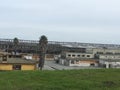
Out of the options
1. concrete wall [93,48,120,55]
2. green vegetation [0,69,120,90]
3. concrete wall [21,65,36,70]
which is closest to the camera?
green vegetation [0,69,120,90]

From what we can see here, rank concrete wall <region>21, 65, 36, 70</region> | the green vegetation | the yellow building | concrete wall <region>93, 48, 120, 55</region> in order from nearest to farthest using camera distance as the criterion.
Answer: the green vegetation
the yellow building
concrete wall <region>21, 65, 36, 70</region>
concrete wall <region>93, 48, 120, 55</region>

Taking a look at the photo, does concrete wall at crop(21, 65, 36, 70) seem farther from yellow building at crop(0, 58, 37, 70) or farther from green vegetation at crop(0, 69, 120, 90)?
green vegetation at crop(0, 69, 120, 90)

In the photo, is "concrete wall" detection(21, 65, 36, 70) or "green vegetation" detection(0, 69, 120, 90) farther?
"concrete wall" detection(21, 65, 36, 70)

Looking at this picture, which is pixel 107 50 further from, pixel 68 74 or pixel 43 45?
pixel 68 74

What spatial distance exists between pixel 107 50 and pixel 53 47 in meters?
14.7

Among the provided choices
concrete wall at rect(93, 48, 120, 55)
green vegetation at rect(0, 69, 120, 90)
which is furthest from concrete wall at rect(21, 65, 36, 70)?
concrete wall at rect(93, 48, 120, 55)

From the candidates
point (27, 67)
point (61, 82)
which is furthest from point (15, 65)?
point (61, 82)

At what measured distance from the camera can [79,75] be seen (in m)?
13.5

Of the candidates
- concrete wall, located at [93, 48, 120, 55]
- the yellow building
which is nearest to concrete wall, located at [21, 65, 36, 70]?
the yellow building

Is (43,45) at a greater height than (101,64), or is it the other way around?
(43,45)

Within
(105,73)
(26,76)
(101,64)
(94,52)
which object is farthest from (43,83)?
(94,52)

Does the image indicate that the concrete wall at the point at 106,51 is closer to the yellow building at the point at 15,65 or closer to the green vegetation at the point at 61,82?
the yellow building at the point at 15,65

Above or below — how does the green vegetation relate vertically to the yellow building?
above

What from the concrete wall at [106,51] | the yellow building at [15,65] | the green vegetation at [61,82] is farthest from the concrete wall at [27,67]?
the concrete wall at [106,51]
